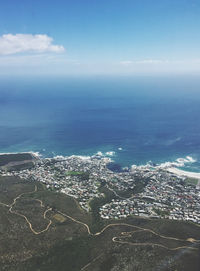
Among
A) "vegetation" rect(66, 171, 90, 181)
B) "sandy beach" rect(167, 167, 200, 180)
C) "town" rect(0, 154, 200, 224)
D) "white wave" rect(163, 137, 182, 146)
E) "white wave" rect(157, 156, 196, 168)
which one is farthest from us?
"white wave" rect(163, 137, 182, 146)

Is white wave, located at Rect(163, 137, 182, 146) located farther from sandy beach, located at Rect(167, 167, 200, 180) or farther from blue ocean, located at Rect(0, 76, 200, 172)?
sandy beach, located at Rect(167, 167, 200, 180)

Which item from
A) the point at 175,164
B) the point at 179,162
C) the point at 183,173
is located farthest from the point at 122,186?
the point at 179,162

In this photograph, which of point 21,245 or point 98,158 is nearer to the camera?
point 21,245

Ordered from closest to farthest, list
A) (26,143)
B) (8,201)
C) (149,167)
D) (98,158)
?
(8,201) → (149,167) → (98,158) → (26,143)

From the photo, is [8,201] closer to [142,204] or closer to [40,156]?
[142,204]

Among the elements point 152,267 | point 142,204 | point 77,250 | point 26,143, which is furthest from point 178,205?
point 26,143

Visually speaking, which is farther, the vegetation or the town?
the vegetation

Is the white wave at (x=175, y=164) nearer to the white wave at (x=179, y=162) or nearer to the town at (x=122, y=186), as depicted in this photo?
the white wave at (x=179, y=162)

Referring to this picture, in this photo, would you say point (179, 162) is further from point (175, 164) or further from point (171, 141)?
point (171, 141)

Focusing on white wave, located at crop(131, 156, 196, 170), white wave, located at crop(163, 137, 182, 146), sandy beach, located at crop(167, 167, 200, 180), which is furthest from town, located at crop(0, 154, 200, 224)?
white wave, located at crop(163, 137, 182, 146)

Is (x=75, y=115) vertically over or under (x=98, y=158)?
over

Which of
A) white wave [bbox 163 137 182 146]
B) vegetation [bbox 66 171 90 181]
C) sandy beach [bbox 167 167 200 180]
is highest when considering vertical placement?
white wave [bbox 163 137 182 146]
